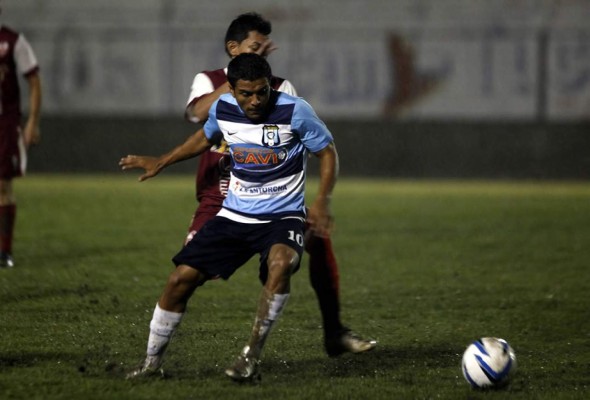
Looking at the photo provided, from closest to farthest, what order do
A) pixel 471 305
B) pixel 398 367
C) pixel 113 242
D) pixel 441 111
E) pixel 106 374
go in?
pixel 106 374, pixel 398 367, pixel 471 305, pixel 113 242, pixel 441 111

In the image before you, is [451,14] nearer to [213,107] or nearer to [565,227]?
[565,227]

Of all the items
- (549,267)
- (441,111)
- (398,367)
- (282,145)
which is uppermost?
(282,145)

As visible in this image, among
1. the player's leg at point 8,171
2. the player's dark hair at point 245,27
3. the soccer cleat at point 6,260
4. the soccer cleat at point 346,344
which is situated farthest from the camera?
the player's leg at point 8,171

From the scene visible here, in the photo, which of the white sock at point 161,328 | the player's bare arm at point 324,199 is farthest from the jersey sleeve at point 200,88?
the white sock at point 161,328

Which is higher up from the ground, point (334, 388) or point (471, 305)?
point (334, 388)

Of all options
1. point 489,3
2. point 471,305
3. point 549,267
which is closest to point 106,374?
point 471,305

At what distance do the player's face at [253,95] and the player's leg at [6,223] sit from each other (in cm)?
449

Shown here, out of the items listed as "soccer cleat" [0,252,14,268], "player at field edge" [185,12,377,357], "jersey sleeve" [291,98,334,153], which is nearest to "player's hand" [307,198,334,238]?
"jersey sleeve" [291,98,334,153]

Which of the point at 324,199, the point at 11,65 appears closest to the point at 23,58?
the point at 11,65

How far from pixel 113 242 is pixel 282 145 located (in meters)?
5.81

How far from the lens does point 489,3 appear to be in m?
24.7

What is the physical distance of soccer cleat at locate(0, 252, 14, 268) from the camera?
8.91 metres

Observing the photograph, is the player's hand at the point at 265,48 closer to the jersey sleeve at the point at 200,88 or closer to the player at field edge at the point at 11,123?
the jersey sleeve at the point at 200,88

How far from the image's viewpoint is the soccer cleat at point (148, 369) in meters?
5.01
